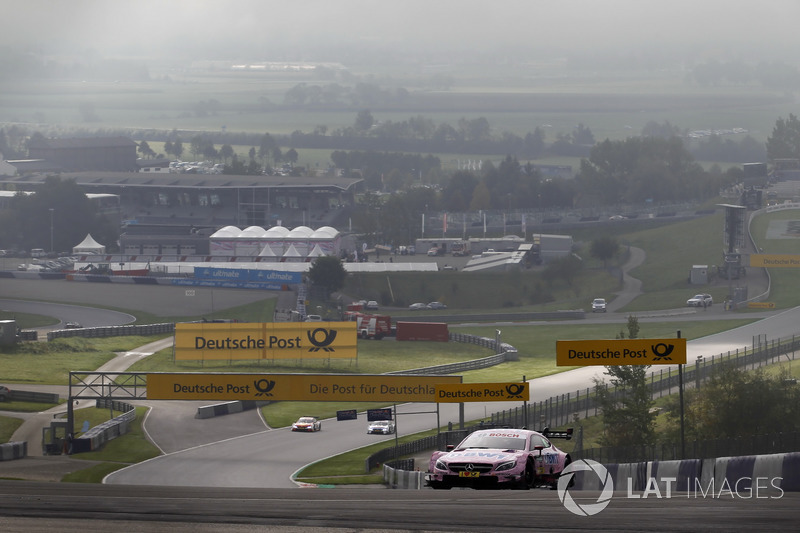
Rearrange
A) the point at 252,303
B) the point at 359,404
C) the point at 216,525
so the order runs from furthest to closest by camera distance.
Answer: the point at 252,303 < the point at 359,404 < the point at 216,525

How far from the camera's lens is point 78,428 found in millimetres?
48188

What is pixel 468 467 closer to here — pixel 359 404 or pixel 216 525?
pixel 216 525

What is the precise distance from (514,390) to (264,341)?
3330 cm

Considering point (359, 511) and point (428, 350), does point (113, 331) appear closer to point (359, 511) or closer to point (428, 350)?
point (428, 350)

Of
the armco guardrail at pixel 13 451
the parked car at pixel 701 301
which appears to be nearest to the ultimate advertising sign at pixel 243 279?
the parked car at pixel 701 301

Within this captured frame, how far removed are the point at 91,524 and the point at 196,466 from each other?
2525cm

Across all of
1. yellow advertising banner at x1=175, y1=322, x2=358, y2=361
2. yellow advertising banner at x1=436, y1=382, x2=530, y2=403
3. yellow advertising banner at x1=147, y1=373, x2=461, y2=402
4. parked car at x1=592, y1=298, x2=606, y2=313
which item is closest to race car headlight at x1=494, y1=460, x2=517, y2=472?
Result: yellow advertising banner at x1=436, y1=382, x2=530, y2=403

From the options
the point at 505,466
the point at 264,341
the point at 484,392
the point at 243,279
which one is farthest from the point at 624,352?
the point at 243,279

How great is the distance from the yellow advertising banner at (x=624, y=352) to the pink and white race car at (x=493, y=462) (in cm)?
820

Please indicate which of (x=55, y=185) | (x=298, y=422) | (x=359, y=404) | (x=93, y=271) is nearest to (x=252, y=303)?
(x=93, y=271)

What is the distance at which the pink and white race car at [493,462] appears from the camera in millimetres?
18500

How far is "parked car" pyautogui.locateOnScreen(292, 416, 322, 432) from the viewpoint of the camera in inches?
1906

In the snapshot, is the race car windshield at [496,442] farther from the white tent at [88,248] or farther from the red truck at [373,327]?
the white tent at [88,248]

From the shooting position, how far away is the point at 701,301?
306 feet
